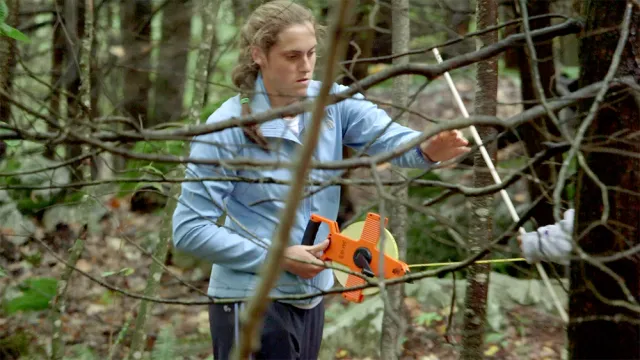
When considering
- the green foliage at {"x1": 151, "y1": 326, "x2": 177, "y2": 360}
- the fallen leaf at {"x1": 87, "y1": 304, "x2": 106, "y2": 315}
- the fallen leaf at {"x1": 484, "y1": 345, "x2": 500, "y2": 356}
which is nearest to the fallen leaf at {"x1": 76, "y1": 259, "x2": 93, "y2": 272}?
the fallen leaf at {"x1": 87, "y1": 304, "x2": 106, "y2": 315}

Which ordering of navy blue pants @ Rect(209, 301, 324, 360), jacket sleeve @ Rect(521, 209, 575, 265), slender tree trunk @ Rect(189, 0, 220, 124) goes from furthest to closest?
slender tree trunk @ Rect(189, 0, 220, 124)
navy blue pants @ Rect(209, 301, 324, 360)
jacket sleeve @ Rect(521, 209, 575, 265)

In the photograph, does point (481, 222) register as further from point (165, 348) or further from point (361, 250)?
point (165, 348)

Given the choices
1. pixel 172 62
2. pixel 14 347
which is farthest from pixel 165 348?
pixel 172 62

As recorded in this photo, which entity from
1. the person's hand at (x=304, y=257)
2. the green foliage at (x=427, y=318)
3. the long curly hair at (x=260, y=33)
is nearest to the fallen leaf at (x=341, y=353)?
the green foliage at (x=427, y=318)

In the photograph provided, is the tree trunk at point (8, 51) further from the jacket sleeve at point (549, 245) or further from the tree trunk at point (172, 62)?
the tree trunk at point (172, 62)

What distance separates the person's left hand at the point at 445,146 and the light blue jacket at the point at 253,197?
6cm

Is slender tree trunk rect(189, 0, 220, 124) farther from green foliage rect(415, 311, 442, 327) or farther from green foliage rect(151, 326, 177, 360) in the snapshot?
green foliage rect(415, 311, 442, 327)

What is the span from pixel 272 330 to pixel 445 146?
0.92 meters

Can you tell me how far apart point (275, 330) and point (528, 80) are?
3639 millimetres

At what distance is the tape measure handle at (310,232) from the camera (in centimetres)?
294

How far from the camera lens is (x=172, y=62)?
8.91 metres

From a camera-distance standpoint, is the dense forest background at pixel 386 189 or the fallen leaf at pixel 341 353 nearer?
the dense forest background at pixel 386 189

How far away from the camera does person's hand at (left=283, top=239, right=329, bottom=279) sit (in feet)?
9.17

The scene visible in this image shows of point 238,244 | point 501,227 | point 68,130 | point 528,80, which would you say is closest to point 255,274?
point 238,244
